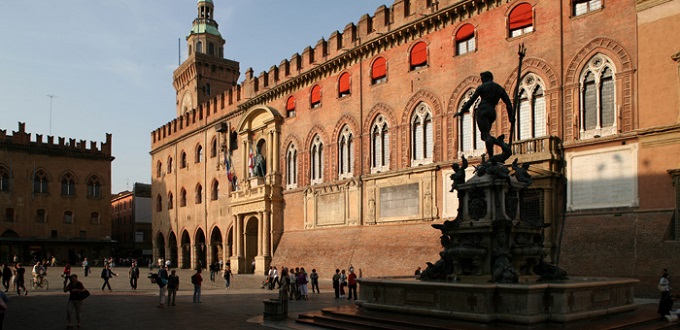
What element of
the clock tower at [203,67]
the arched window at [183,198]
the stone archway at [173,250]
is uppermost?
the clock tower at [203,67]

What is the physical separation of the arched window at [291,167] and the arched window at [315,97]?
9.57 ft

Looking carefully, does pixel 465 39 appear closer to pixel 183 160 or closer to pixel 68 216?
pixel 183 160

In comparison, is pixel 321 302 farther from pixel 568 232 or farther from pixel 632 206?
pixel 632 206

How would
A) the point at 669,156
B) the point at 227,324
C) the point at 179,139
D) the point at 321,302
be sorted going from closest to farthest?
the point at 227,324
the point at 669,156
the point at 321,302
the point at 179,139

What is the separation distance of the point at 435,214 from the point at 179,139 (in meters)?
30.4

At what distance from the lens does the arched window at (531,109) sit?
23.7 meters

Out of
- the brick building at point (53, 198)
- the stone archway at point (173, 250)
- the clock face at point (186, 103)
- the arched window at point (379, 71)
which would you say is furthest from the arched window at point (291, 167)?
the brick building at point (53, 198)

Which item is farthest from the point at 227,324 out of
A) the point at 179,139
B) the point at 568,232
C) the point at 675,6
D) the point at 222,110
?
the point at 179,139

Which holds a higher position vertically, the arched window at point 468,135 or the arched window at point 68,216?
the arched window at point 468,135

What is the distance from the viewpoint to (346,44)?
33.2m

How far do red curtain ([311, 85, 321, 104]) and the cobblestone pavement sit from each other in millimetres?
11068

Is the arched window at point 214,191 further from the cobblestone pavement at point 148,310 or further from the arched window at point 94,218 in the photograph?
the arched window at point 94,218

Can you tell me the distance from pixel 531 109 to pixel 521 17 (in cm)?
353

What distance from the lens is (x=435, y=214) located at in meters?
27.0
